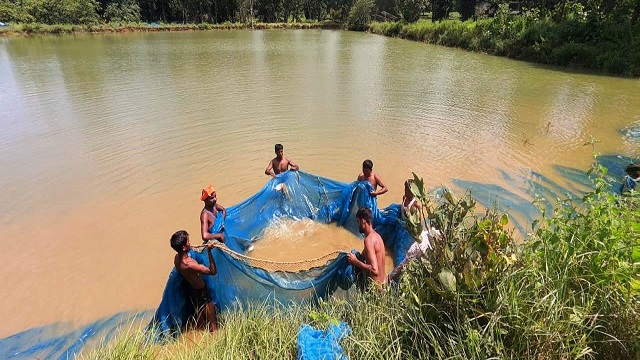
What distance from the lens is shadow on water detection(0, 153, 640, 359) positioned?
3799mm

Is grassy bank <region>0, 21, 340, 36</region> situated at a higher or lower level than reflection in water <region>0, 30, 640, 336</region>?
higher

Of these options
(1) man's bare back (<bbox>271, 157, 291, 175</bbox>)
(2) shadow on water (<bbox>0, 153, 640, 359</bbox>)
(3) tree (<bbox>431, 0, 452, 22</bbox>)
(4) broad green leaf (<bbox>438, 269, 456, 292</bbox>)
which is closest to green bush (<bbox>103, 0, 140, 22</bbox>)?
(3) tree (<bbox>431, 0, 452, 22</bbox>)

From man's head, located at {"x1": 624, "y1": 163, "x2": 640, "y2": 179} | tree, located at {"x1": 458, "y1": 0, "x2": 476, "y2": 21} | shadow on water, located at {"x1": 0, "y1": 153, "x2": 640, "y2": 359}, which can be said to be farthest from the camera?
tree, located at {"x1": 458, "y1": 0, "x2": 476, "y2": 21}

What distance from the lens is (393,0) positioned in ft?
196

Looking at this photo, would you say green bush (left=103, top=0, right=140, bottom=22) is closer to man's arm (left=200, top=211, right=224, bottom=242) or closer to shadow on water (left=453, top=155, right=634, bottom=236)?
man's arm (left=200, top=211, right=224, bottom=242)

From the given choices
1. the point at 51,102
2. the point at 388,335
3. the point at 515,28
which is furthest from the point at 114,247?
the point at 515,28

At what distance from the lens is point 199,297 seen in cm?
371

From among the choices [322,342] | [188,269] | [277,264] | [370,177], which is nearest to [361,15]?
[370,177]

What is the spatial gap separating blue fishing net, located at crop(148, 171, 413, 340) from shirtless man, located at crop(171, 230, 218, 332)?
0.07 metres

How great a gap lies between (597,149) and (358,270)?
26.3 ft

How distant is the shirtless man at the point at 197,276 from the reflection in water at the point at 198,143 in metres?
1.13

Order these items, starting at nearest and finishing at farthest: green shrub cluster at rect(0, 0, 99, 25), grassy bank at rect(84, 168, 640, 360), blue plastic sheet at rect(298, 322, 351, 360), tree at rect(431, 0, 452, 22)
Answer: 1. grassy bank at rect(84, 168, 640, 360)
2. blue plastic sheet at rect(298, 322, 351, 360)
3. green shrub cluster at rect(0, 0, 99, 25)
4. tree at rect(431, 0, 452, 22)

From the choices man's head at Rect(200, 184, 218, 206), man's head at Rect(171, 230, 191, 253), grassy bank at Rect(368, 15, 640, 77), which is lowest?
man's head at Rect(200, 184, 218, 206)

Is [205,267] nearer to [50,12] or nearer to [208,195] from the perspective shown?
[208,195]
